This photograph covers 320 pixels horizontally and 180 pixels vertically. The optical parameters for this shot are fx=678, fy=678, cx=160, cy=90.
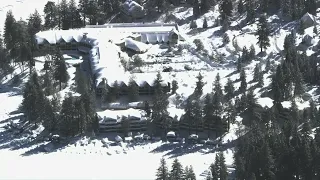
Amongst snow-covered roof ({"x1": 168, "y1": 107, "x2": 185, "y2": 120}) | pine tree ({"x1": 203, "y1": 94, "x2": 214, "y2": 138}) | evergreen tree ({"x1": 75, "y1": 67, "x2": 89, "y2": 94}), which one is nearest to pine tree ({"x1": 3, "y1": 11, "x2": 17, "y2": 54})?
evergreen tree ({"x1": 75, "y1": 67, "x2": 89, "y2": 94})

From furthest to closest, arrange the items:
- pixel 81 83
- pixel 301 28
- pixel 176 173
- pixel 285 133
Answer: pixel 301 28
pixel 81 83
pixel 285 133
pixel 176 173

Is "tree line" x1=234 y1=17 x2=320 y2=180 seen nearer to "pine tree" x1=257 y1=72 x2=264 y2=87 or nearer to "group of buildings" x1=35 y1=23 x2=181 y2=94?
"pine tree" x1=257 y1=72 x2=264 y2=87

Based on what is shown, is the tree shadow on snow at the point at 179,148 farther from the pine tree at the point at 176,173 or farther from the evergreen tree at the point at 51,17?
the evergreen tree at the point at 51,17

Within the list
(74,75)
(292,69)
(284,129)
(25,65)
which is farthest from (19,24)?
(284,129)

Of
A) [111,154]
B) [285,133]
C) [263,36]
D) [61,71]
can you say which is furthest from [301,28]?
[111,154]

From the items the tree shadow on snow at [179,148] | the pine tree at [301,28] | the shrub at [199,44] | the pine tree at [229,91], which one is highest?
the pine tree at [301,28]

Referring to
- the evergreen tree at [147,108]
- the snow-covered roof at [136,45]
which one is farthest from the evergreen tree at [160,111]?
the snow-covered roof at [136,45]

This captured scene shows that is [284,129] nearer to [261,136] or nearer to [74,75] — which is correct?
[261,136]

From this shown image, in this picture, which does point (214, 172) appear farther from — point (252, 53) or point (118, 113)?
point (252, 53)

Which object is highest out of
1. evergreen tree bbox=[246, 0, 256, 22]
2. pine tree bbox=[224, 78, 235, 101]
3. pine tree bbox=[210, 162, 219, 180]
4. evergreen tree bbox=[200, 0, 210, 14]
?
evergreen tree bbox=[200, 0, 210, 14]

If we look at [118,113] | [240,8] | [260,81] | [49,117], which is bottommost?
[49,117]
